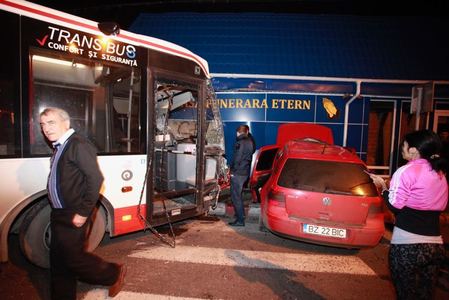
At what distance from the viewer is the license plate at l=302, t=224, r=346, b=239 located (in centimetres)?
423

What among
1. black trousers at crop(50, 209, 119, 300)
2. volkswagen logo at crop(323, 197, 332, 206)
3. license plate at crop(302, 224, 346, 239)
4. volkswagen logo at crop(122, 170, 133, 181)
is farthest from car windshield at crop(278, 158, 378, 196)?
black trousers at crop(50, 209, 119, 300)

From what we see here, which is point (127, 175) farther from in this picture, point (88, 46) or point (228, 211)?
point (228, 211)

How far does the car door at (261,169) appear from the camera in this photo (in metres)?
6.57

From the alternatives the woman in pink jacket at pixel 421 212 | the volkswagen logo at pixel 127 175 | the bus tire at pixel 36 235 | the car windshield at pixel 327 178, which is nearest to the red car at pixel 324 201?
the car windshield at pixel 327 178

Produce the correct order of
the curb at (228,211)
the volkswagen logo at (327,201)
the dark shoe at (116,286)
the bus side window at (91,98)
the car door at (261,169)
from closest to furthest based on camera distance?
the dark shoe at (116,286) → the bus side window at (91,98) → the volkswagen logo at (327,201) → the car door at (261,169) → the curb at (228,211)

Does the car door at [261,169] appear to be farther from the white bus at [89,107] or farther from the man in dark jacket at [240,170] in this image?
the white bus at [89,107]

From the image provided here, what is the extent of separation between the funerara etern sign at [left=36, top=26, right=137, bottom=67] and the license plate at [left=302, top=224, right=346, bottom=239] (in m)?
3.71

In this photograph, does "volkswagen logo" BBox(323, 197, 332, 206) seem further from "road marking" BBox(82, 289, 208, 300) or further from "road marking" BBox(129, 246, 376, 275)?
"road marking" BBox(82, 289, 208, 300)

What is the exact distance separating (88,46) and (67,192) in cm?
235

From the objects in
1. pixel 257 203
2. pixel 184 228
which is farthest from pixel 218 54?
pixel 184 228

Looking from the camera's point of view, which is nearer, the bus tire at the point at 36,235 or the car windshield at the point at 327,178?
the bus tire at the point at 36,235

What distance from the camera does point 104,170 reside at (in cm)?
411

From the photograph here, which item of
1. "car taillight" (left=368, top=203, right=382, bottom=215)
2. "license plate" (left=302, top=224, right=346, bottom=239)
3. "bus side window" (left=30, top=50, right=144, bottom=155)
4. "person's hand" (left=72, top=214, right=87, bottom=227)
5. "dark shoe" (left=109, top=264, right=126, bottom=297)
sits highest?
"bus side window" (left=30, top=50, right=144, bottom=155)

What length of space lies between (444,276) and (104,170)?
5.21m
